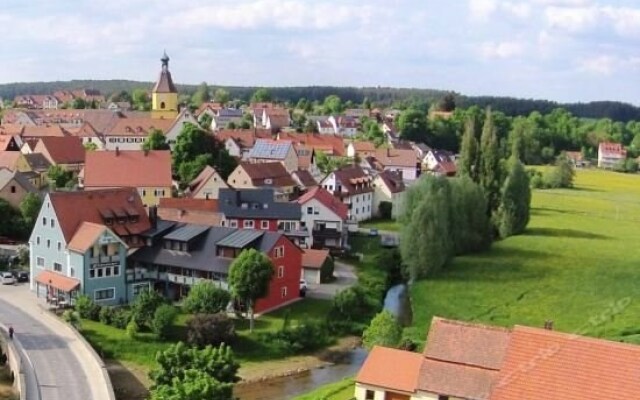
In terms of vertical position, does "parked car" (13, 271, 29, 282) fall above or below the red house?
below

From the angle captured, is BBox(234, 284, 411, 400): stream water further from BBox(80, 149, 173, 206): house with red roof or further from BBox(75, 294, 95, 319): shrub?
BBox(80, 149, 173, 206): house with red roof

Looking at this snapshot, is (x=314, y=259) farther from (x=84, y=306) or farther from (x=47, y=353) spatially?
(x=47, y=353)

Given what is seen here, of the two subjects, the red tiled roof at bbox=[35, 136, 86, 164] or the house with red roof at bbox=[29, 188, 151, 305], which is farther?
the red tiled roof at bbox=[35, 136, 86, 164]

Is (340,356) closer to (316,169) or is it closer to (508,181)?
(508,181)

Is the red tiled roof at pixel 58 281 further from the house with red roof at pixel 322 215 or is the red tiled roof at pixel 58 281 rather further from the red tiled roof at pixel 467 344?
the red tiled roof at pixel 467 344

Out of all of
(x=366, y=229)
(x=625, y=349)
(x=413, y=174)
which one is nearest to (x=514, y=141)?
(x=413, y=174)

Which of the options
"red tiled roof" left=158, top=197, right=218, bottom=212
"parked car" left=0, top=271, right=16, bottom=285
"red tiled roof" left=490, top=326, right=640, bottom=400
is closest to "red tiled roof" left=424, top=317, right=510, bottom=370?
"red tiled roof" left=490, top=326, right=640, bottom=400
